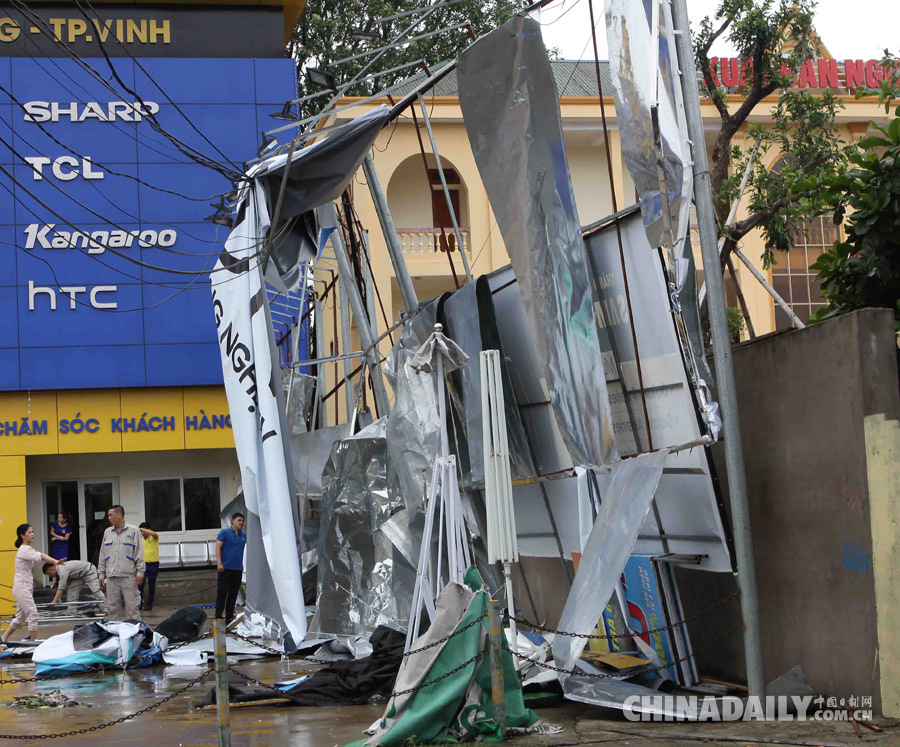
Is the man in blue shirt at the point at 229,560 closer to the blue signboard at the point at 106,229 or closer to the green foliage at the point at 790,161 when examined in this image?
the green foliage at the point at 790,161

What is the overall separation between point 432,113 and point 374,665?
18.8m

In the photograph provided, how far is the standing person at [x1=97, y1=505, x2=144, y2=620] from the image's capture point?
15.1m

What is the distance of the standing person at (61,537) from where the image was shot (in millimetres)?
→ 23266

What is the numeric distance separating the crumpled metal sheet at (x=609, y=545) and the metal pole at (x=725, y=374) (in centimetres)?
53

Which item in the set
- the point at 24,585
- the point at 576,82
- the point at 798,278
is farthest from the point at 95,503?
the point at 798,278

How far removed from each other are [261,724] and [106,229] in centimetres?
1805

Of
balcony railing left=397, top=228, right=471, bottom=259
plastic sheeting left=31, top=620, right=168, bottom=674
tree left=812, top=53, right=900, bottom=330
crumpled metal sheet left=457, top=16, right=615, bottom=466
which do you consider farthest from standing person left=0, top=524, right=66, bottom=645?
balcony railing left=397, top=228, right=471, bottom=259

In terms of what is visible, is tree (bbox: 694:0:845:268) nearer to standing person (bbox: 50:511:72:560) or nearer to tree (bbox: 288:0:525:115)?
tree (bbox: 288:0:525:115)

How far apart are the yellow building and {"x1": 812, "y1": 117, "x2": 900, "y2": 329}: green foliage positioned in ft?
54.3

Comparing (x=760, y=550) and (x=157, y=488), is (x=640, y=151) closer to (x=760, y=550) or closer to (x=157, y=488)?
(x=760, y=550)

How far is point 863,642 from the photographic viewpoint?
6871 mm

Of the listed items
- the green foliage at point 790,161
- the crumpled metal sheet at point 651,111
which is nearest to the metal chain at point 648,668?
the crumpled metal sheet at point 651,111

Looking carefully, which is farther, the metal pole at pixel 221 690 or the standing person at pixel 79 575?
the standing person at pixel 79 575

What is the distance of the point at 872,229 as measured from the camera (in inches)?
340
